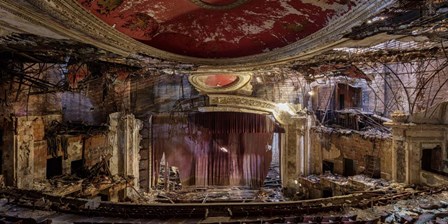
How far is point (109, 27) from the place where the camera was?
3.96m

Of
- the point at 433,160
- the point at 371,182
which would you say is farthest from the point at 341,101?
the point at 433,160

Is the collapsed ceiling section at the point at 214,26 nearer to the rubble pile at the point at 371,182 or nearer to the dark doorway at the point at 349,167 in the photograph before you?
the rubble pile at the point at 371,182

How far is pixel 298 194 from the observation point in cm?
1407

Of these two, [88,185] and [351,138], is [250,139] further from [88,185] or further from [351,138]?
[88,185]

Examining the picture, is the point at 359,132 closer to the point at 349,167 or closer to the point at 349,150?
the point at 349,150

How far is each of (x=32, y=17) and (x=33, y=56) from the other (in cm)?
531

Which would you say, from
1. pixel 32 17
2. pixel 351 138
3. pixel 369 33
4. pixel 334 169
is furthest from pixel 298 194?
pixel 32 17

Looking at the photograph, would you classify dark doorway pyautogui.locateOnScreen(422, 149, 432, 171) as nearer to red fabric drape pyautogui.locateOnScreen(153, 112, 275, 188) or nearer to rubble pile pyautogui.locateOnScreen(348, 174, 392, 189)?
rubble pile pyautogui.locateOnScreen(348, 174, 392, 189)

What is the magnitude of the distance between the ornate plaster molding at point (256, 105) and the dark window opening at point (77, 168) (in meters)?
6.60

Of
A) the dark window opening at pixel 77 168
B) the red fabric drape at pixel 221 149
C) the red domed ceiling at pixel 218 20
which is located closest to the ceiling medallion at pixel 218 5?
the red domed ceiling at pixel 218 20

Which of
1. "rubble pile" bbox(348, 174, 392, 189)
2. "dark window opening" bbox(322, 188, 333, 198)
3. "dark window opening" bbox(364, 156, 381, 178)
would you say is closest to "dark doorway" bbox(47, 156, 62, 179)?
"dark window opening" bbox(322, 188, 333, 198)

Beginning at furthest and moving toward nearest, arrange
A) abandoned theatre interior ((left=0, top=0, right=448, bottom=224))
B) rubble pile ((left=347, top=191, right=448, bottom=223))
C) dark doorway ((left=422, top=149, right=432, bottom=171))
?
dark doorway ((left=422, top=149, right=432, bottom=171)) < rubble pile ((left=347, top=191, right=448, bottom=223)) < abandoned theatre interior ((left=0, top=0, right=448, bottom=224))

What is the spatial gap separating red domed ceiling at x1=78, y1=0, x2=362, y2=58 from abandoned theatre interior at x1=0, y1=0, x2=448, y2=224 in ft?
0.10

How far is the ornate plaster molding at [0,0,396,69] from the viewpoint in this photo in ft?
9.61
